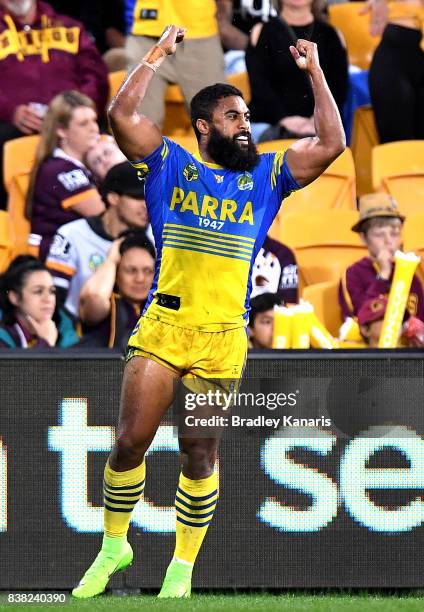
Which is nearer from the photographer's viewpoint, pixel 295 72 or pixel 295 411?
pixel 295 411

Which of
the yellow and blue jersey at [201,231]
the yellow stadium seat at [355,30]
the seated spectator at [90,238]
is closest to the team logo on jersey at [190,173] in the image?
the yellow and blue jersey at [201,231]

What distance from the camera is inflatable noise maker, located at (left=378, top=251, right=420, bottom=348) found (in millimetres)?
7641

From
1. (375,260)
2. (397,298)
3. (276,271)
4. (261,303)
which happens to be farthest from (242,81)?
(397,298)

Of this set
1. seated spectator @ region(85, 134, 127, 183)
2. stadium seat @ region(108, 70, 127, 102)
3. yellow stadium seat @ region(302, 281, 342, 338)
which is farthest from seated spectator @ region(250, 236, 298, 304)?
stadium seat @ region(108, 70, 127, 102)

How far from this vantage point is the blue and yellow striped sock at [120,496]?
5.71 m

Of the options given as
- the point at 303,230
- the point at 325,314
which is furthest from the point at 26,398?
the point at 303,230

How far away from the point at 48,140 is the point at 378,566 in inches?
164

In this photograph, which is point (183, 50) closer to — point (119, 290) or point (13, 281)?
point (119, 290)

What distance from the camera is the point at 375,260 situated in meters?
8.36

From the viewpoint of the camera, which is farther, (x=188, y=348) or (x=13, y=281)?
(x=13, y=281)

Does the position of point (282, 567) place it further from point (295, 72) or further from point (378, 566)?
point (295, 72)

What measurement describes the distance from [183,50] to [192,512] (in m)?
4.54

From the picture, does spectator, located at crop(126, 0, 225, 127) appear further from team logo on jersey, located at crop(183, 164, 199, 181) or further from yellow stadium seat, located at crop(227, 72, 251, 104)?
team logo on jersey, located at crop(183, 164, 199, 181)

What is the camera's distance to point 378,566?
612cm
